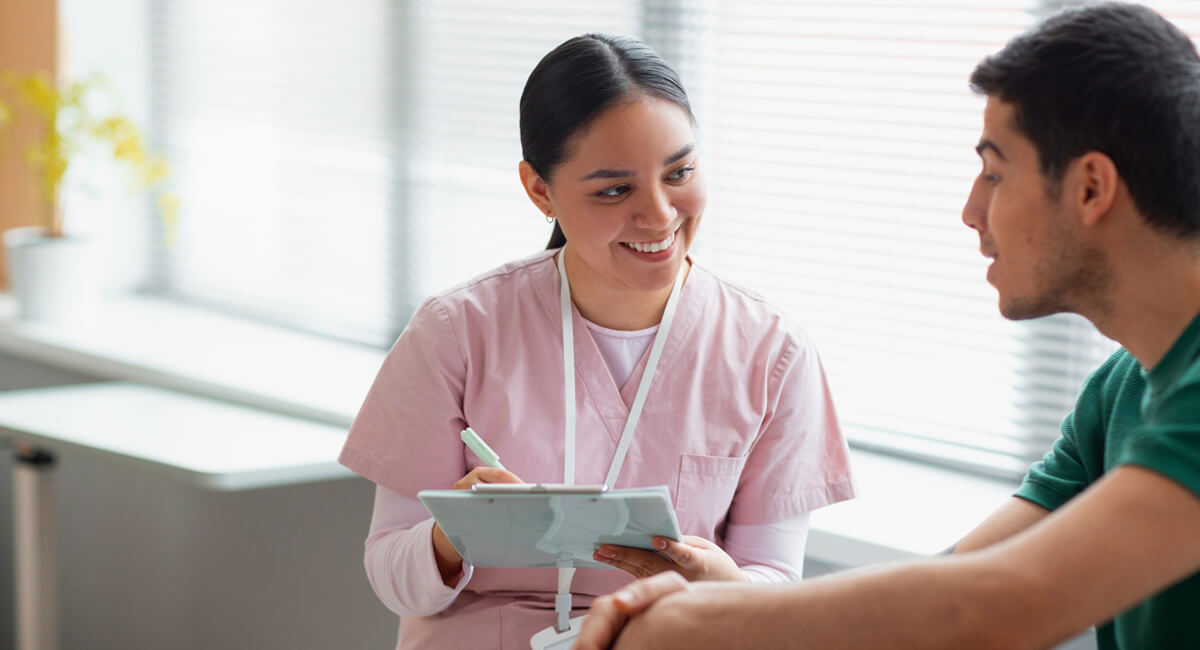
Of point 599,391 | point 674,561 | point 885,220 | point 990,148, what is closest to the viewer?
point 990,148

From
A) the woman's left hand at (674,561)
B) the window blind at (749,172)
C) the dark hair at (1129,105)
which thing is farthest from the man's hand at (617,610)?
the window blind at (749,172)

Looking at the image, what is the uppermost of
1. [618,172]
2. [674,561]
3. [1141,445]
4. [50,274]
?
[618,172]

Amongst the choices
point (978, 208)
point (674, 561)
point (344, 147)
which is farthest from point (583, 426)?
point (344, 147)

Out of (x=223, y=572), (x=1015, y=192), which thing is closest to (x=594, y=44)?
(x=1015, y=192)

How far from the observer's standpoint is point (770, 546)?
180cm

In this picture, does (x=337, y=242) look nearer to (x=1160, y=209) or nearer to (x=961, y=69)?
(x=961, y=69)

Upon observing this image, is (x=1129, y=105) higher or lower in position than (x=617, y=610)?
higher

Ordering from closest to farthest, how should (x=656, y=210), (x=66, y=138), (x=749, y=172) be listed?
(x=656, y=210), (x=749, y=172), (x=66, y=138)

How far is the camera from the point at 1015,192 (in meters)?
1.28

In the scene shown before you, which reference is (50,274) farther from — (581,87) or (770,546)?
(770,546)

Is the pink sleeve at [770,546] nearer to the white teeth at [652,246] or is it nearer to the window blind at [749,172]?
the white teeth at [652,246]

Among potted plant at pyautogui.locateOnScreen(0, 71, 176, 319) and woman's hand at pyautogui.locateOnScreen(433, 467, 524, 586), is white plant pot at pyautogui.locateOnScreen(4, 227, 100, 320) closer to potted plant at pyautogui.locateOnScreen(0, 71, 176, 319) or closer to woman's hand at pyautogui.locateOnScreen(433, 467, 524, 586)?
potted plant at pyautogui.locateOnScreen(0, 71, 176, 319)

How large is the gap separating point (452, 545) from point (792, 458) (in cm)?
50

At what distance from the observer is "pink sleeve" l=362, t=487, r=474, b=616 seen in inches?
68.3
